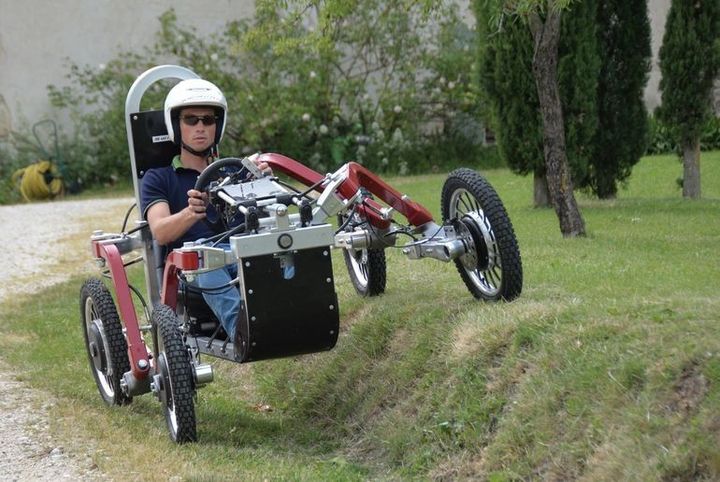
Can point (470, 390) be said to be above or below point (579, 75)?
below

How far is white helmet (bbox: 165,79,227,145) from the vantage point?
6.49 metres

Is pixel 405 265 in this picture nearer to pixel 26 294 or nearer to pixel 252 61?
pixel 26 294

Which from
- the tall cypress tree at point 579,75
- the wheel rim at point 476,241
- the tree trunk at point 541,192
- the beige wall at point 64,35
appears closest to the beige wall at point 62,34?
the beige wall at point 64,35

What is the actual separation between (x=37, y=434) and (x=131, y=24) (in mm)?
15617

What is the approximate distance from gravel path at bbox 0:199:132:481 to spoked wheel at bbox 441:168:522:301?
7.40ft

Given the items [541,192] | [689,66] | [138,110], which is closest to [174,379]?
[138,110]

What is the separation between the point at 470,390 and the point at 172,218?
1.77 metres

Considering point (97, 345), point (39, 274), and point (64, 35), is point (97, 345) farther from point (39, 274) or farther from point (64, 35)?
point (64, 35)

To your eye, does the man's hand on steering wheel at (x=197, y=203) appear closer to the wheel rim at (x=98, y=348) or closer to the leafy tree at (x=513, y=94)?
the wheel rim at (x=98, y=348)

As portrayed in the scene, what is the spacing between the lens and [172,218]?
615cm

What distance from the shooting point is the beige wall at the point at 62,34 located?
2034 cm

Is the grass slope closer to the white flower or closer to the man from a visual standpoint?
the man

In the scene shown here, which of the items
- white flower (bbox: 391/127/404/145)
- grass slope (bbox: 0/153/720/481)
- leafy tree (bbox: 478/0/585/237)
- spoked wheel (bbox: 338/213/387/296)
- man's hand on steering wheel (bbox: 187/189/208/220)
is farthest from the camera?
white flower (bbox: 391/127/404/145)

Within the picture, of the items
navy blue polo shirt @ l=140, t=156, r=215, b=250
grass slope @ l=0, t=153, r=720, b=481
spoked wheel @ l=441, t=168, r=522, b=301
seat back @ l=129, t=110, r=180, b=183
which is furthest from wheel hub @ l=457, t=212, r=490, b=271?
seat back @ l=129, t=110, r=180, b=183
